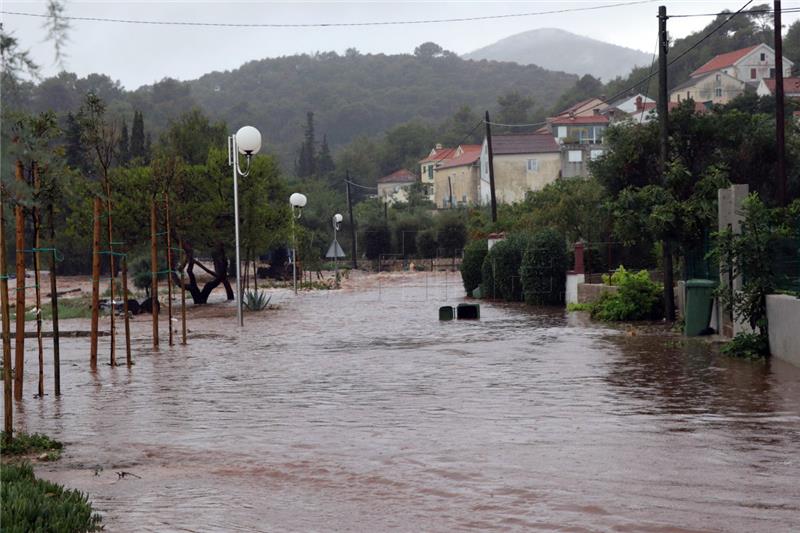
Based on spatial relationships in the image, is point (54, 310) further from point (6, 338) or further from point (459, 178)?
point (459, 178)

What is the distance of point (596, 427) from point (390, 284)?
45568mm

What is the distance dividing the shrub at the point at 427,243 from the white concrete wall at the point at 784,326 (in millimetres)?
61611

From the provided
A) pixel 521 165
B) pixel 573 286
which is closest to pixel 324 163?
pixel 521 165

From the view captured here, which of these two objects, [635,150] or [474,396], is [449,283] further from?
[474,396]

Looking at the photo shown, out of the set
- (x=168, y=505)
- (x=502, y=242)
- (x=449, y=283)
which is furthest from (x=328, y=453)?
(x=449, y=283)

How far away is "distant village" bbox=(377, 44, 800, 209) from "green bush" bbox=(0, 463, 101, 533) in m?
79.7

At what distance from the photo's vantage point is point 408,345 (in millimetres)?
22531

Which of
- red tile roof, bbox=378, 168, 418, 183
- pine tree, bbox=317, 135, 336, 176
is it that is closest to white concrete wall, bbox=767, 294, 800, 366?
red tile roof, bbox=378, 168, 418, 183

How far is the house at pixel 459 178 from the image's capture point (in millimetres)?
109875

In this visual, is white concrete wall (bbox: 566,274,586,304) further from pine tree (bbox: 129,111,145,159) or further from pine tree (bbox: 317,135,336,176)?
pine tree (bbox: 317,135,336,176)

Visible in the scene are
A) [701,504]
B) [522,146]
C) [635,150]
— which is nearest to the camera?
[701,504]

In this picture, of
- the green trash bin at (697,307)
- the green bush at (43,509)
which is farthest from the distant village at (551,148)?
the green bush at (43,509)

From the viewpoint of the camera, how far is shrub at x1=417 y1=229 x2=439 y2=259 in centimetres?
7981

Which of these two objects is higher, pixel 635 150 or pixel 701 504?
pixel 635 150
